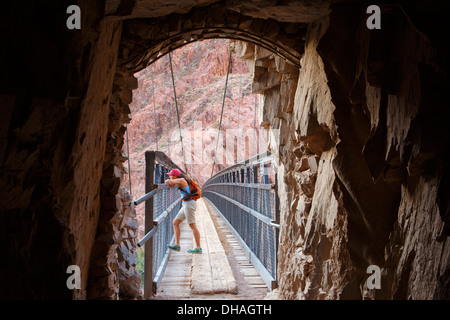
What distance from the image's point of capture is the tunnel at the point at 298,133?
1.44m

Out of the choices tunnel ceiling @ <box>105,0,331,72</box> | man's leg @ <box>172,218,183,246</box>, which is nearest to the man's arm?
man's leg @ <box>172,218,183,246</box>

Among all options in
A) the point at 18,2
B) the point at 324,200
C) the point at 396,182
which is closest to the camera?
the point at 18,2

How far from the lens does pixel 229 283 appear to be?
3.64m

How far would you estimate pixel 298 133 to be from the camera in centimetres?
279

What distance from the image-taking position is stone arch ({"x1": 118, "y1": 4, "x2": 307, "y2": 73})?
255 centimetres

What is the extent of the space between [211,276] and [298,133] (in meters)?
2.04

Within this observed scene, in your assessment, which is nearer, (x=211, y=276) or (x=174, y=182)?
(x=211, y=276)

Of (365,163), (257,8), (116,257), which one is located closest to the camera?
(365,163)

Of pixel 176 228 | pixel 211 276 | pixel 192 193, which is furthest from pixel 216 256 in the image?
pixel 192 193

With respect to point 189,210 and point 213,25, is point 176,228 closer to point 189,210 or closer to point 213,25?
point 189,210

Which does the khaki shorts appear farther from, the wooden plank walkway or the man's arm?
the wooden plank walkway

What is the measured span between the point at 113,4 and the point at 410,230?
75.2 inches

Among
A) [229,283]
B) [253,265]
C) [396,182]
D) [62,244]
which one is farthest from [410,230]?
[253,265]
